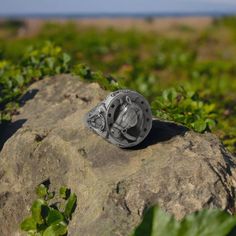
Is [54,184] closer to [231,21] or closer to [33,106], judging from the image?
[33,106]

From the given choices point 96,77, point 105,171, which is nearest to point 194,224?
Result: point 105,171

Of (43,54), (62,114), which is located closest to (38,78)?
(43,54)

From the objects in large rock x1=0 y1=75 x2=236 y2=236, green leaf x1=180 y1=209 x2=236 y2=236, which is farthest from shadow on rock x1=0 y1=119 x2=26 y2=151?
green leaf x1=180 y1=209 x2=236 y2=236

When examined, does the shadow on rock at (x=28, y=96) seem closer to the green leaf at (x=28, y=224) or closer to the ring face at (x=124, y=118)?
the ring face at (x=124, y=118)

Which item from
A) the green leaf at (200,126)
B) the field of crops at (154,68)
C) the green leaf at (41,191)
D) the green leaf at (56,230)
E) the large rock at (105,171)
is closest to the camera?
the large rock at (105,171)

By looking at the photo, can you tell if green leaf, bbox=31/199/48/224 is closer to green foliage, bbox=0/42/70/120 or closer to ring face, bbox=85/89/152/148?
ring face, bbox=85/89/152/148

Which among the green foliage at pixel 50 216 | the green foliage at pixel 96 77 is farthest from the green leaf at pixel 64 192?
the green foliage at pixel 96 77
